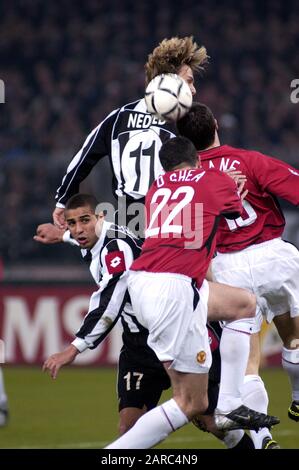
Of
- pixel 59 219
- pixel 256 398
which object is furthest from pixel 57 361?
pixel 59 219

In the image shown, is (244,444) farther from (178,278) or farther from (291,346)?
(178,278)

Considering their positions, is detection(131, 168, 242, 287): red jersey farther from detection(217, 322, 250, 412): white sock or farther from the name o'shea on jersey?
the name o'shea on jersey

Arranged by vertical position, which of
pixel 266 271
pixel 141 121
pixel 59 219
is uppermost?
pixel 141 121

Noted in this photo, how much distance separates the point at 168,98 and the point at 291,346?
1.90 meters

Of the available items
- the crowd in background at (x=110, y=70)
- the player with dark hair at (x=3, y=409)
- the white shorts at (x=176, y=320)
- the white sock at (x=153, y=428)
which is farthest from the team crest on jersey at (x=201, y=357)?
the crowd in background at (x=110, y=70)

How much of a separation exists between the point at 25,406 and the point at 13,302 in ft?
8.27

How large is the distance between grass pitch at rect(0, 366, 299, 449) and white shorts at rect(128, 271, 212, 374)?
3178 mm

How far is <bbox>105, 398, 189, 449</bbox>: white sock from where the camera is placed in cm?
620

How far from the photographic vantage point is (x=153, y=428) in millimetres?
6219

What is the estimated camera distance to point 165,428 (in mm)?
6234

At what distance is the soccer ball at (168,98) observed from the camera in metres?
6.85

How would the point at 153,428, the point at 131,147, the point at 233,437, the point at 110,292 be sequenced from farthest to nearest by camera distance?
1. the point at 131,147
2. the point at 233,437
3. the point at 110,292
4. the point at 153,428

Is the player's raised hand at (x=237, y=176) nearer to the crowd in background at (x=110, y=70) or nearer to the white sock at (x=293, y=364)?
the white sock at (x=293, y=364)

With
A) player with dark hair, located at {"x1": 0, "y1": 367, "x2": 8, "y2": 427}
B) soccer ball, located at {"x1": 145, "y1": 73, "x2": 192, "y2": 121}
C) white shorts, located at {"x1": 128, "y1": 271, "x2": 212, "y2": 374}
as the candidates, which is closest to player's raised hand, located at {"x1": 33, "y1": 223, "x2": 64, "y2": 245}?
soccer ball, located at {"x1": 145, "y1": 73, "x2": 192, "y2": 121}
